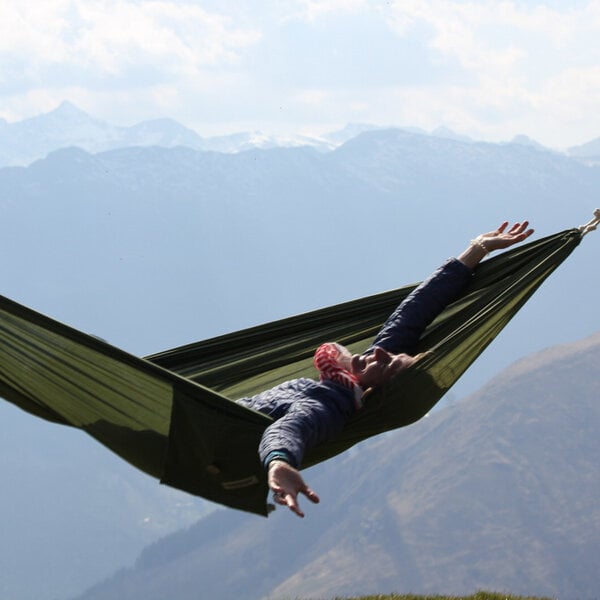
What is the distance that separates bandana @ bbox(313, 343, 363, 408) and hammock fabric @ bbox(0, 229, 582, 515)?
0.08m

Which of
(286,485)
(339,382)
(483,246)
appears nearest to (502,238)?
(483,246)

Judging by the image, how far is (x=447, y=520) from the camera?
140 m

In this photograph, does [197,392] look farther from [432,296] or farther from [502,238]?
[502,238]

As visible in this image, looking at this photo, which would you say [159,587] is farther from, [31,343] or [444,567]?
[31,343]

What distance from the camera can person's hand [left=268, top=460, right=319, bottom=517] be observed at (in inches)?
118

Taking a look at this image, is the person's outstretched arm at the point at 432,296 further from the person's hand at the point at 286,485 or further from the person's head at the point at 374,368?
the person's hand at the point at 286,485

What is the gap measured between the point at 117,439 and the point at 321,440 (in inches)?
34.4

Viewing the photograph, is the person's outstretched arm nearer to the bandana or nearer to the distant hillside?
the bandana

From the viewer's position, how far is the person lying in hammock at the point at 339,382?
3.27 m

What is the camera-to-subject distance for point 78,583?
17462cm

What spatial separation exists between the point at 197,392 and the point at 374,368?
2.37 feet

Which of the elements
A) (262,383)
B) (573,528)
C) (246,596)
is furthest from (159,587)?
(262,383)

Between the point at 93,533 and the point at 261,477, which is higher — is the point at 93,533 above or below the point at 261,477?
above

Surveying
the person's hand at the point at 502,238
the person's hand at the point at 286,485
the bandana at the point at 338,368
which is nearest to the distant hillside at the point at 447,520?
the person's hand at the point at 502,238
